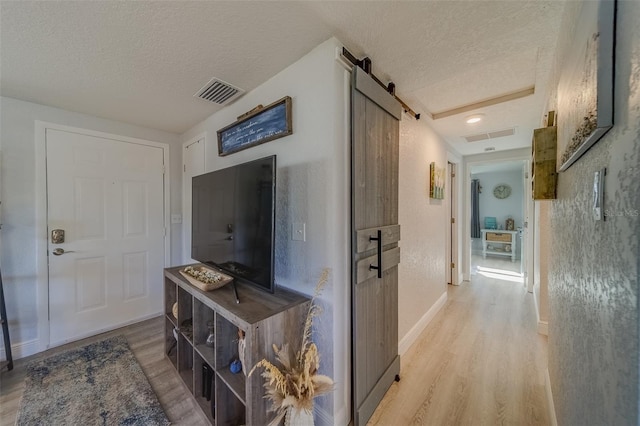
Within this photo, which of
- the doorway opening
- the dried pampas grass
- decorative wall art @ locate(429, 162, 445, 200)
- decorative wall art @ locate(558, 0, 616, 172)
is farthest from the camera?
the doorway opening

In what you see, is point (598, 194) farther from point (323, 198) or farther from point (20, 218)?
point (20, 218)

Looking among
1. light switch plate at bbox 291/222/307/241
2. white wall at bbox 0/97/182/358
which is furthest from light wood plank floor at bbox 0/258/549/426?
light switch plate at bbox 291/222/307/241

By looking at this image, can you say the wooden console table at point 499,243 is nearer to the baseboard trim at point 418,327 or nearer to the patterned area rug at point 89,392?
the baseboard trim at point 418,327

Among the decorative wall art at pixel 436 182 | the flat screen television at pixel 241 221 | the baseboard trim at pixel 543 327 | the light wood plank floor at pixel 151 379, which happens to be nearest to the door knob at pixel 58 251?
the light wood plank floor at pixel 151 379

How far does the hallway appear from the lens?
1.46m

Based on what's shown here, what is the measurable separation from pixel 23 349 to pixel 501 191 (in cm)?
885

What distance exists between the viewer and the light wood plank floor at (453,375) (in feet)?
4.80

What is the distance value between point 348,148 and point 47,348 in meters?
3.20

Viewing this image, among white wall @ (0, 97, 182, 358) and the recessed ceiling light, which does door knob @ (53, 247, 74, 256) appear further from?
the recessed ceiling light

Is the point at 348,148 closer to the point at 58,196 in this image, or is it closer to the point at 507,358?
the point at 507,358

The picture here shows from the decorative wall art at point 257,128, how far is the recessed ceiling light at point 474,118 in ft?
6.46

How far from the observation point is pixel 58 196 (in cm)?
221

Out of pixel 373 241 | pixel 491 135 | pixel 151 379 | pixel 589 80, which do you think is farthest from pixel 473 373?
pixel 491 135

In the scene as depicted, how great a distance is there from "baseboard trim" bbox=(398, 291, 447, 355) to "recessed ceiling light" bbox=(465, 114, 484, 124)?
6.93 ft
